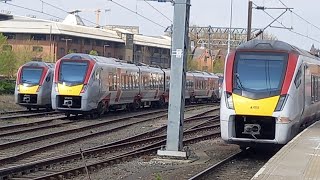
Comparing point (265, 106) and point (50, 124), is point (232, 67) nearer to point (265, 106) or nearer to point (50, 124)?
point (265, 106)

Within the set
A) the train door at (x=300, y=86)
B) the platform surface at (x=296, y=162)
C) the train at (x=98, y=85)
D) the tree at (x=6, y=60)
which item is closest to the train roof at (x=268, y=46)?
the train door at (x=300, y=86)

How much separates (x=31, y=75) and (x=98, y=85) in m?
5.33

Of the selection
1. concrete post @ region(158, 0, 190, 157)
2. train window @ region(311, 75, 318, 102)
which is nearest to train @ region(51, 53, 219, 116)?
train window @ region(311, 75, 318, 102)

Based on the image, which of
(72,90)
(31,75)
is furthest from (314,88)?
(31,75)

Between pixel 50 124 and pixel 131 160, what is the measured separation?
10552 mm

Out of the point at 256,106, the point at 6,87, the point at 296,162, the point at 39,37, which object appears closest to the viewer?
the point at 296,162

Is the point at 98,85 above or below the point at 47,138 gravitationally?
above

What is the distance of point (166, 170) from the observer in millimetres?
13820

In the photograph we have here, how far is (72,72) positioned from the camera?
2786cm

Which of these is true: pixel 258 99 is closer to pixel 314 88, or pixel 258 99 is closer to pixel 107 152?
pixel 107 152

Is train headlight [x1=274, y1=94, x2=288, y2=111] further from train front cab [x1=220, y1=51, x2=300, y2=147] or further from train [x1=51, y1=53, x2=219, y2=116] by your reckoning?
train [x1=51, y1=53, x2=219, y2=116]

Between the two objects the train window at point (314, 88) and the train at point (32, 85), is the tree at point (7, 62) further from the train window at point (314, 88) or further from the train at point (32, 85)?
the train window at point (314, 88)

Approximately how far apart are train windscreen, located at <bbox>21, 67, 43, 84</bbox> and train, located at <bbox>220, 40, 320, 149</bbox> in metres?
18.3

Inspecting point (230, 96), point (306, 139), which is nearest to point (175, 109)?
point (230, 96)
